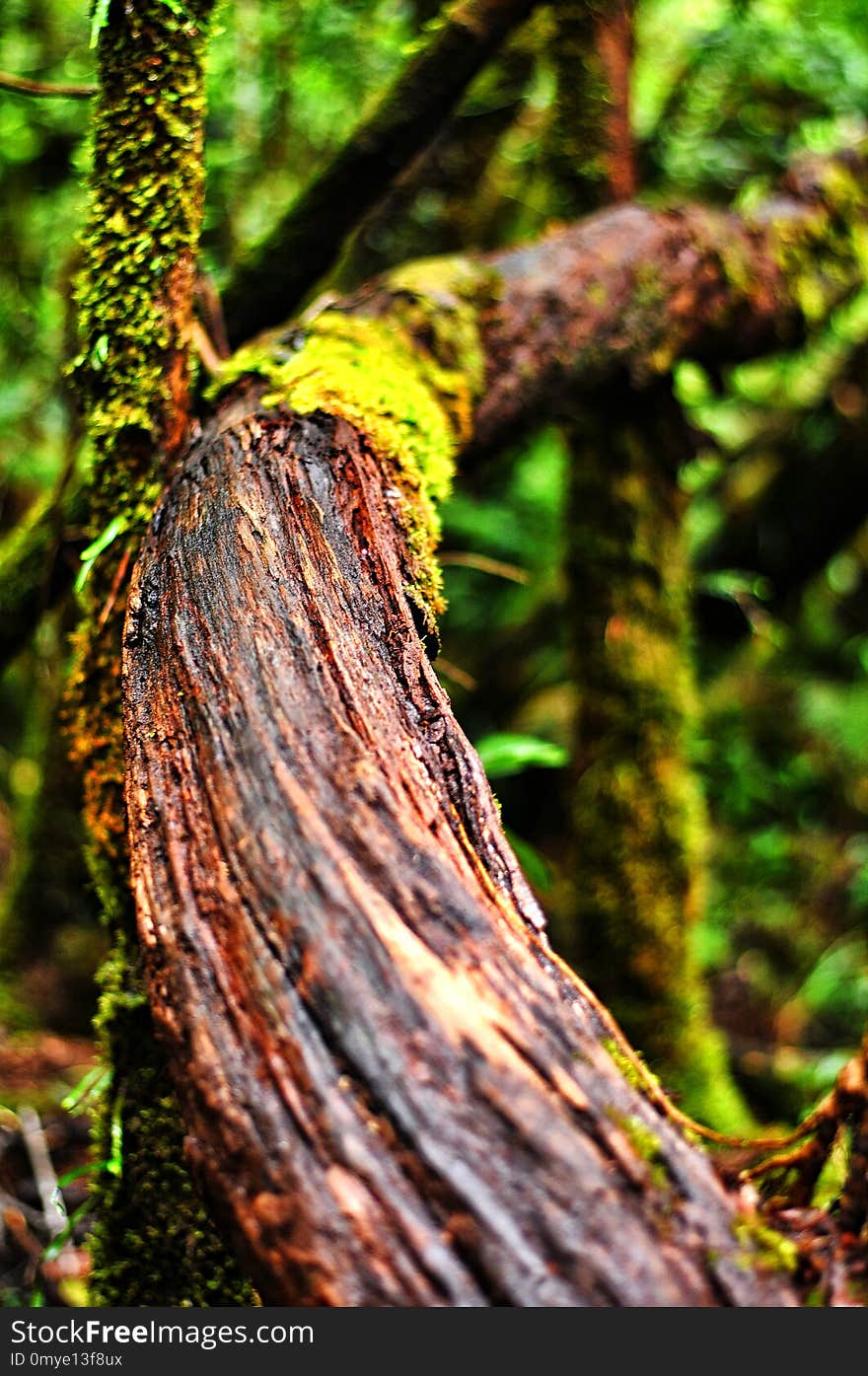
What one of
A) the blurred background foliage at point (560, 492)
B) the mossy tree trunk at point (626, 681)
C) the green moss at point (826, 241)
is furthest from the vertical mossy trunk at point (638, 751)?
the green moss at point (826, 241)

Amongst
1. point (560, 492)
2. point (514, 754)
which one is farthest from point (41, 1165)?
point (560, 492)

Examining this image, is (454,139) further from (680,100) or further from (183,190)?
(183,190)

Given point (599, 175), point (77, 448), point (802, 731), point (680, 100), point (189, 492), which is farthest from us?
point (802, 731)

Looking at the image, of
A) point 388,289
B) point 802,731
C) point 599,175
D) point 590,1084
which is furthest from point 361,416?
point 802,731

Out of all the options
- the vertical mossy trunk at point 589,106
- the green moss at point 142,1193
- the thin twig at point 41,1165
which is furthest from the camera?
the vertical mossy trunk at point 589,106

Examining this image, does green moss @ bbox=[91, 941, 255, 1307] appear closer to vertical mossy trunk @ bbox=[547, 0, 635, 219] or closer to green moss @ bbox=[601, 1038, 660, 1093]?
green moss @ bbox=[601, 1038, 660, 1093]

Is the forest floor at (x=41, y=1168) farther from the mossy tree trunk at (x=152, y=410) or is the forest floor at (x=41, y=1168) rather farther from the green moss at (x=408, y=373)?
the green moss at (x=408, y=373)

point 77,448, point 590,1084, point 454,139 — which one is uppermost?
point 454,139
